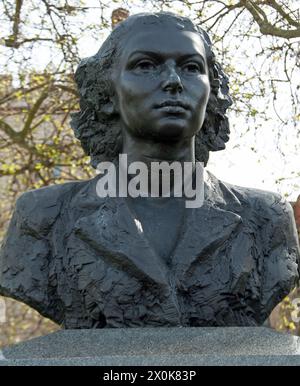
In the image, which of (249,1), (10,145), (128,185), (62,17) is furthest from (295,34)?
(128,185)

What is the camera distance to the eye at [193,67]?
4.69 metres

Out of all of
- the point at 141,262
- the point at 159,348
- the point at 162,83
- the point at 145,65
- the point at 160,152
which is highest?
the point at 145,65

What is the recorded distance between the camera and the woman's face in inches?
179

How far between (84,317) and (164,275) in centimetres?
51

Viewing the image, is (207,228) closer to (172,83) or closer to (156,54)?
(172,83)

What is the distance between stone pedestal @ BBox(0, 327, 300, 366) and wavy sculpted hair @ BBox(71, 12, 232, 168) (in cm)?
Answer: 120

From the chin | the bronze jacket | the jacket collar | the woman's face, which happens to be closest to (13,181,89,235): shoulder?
the bronze jacket

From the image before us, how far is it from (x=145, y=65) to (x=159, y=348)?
1.56 metres

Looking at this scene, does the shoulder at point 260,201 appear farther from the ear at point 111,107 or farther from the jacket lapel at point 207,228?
the ear at point 111,107

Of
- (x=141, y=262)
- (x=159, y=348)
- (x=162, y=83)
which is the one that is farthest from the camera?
(x=162, y=83)

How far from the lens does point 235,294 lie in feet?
15.1

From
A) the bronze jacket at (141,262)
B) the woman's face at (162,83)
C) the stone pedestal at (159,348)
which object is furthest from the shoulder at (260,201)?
the stone pedestal at (159,348)

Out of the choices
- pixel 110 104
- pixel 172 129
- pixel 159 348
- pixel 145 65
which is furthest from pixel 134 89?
pixel 159 348

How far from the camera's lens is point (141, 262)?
4.44 meters
